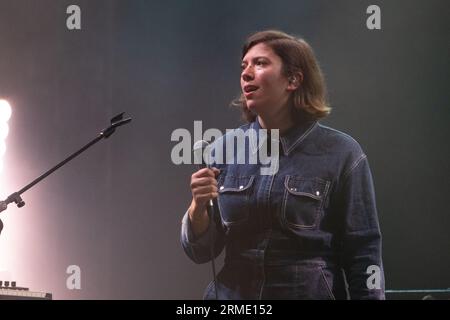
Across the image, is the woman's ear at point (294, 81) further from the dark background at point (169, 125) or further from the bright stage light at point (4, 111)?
the bright stage light at point (4, 111)

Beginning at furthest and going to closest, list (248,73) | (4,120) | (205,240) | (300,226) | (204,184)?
(4,120) → (248,73) → (205,240) → (300,226) → (204,184)

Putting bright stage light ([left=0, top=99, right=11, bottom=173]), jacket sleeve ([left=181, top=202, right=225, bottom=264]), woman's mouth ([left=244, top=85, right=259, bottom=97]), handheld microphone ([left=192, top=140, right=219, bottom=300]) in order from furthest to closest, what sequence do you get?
bright stage light ([left=0, top=99, right=11, bottom=173])
woman's mouth ([left=244, top=85, right=259, bottom=97])
jacket sleeve ([left=181, top=202, right=225, bottom=264])
handheld microphone ([left=192, top=140, right=219, bottom=300])

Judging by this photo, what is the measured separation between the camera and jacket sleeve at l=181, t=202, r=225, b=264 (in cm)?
241

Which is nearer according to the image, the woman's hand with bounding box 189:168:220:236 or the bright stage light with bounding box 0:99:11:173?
the woman's hand with bounding box 189:168:220:236

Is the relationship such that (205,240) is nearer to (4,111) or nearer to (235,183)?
(235,183)

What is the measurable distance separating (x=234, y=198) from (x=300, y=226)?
10.9 inches

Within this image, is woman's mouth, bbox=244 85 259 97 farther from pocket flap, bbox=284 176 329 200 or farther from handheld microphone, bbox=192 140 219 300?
pocket flap, bbox=284 176 329 200

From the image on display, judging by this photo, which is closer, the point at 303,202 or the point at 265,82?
the point at 303,202

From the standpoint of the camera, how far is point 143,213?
2.67 m

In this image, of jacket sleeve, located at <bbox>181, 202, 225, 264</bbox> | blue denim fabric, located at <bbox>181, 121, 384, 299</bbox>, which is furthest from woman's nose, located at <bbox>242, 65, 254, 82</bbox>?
jacket sleeve, located at <bbox>181, 202, 225, 264</bbox>

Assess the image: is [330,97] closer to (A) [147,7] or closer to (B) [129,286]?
(A) [147,7]

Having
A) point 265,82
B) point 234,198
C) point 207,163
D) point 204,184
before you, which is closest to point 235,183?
point 234,198

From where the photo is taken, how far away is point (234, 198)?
8.00 feet

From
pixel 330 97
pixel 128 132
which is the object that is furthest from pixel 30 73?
pixel 330 97
